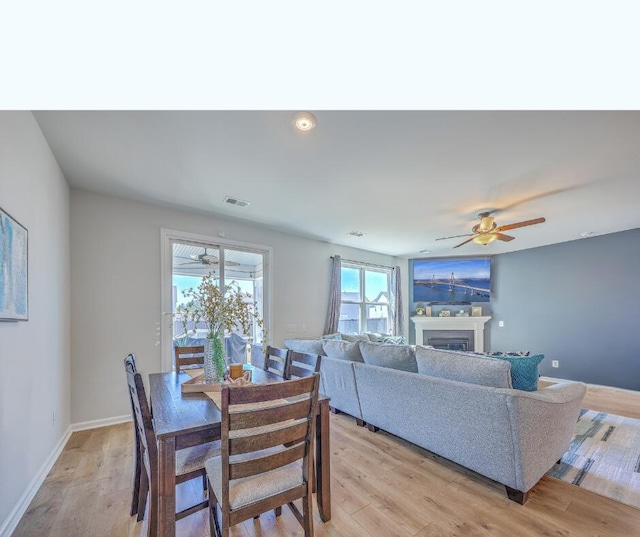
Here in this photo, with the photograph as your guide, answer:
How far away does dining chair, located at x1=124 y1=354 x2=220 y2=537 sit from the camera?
145 centimetres

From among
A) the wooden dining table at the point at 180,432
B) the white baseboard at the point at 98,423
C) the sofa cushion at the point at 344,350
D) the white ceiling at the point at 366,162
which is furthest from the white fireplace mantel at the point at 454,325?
the white baseboard at the point at 98,423

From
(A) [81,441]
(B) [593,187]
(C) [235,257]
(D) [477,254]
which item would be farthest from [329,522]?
(D) [477,254]

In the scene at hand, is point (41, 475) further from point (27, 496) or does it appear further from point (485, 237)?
point (485, 237)

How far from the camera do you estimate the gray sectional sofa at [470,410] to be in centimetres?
193

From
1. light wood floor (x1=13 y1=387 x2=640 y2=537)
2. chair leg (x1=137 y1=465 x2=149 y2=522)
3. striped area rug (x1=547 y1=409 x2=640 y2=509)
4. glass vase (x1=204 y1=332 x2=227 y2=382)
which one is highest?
glass vase (x1=204 y1=332 x2=227 y2=382)

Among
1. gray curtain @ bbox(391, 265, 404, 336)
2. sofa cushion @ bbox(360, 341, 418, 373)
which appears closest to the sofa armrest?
sofa cushion @ bbox(360, 341, 418, 373)

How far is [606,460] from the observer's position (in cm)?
Answer: 250

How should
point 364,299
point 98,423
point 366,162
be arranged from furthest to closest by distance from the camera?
point 364,299, point 98,423, point 366,162

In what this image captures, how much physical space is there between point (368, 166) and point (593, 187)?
2.51m

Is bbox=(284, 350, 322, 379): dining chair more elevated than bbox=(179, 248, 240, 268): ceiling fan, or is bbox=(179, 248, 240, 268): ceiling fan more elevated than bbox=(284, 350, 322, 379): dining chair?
bbox=(179, 248, 240, 268): ceiling fan

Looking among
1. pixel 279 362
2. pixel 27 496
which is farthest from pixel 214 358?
pixel 27 496

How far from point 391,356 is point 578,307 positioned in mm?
4901

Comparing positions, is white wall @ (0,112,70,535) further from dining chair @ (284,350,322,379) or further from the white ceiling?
dining chair @ (284,350,322,379)

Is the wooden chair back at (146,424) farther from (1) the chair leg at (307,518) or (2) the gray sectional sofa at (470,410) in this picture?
(2) the gray sectional sofa at (470,410)
